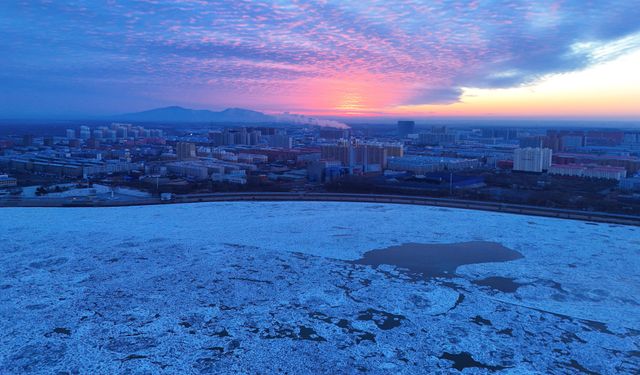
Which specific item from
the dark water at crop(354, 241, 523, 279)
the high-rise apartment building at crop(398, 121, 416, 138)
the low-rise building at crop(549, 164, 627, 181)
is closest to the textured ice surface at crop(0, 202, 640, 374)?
the dark water at crop(354, 241, 523, 279)

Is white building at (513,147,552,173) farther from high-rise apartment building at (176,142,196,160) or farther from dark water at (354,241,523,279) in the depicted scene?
high-rise apartment building at (176,142,196,160)

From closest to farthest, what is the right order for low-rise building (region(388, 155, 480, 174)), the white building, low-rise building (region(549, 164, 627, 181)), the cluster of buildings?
the cluster of buildings
low-rise building (region(549, 164, 627, 181))
the white building
low-rise building (region(388, 155, 480, 174))

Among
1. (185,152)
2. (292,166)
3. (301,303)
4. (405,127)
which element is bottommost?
(301,303)

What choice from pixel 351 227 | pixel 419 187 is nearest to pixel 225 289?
pixel 351 227

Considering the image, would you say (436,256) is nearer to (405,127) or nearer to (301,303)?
(301,303)

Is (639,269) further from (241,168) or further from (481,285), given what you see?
(241,168)

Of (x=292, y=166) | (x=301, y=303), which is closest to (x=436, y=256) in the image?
(x=301, y=303)
